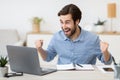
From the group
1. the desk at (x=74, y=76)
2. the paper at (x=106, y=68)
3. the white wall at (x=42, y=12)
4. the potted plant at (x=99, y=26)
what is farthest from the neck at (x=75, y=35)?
the white wall at (x=42, y=12)

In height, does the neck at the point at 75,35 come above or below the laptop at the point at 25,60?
above

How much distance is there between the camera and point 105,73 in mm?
2133

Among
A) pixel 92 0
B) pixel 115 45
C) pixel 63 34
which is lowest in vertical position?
pixel 115 45

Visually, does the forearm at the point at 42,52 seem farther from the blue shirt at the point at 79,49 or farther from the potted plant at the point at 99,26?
the potted plant at the point at 99,26

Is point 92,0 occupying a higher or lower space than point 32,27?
higher

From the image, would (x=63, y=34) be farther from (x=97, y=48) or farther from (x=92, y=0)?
(x=92, y=0)

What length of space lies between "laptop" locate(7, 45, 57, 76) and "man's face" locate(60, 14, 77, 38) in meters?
0.49

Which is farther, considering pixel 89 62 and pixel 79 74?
pixel 89 62

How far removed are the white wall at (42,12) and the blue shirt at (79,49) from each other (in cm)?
226

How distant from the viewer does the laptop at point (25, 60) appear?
80.2 inches

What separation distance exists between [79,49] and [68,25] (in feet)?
0.81

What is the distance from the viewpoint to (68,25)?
257cm

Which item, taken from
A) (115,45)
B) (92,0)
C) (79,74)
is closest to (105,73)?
(79,74)

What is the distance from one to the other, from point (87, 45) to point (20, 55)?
0.76 meters
